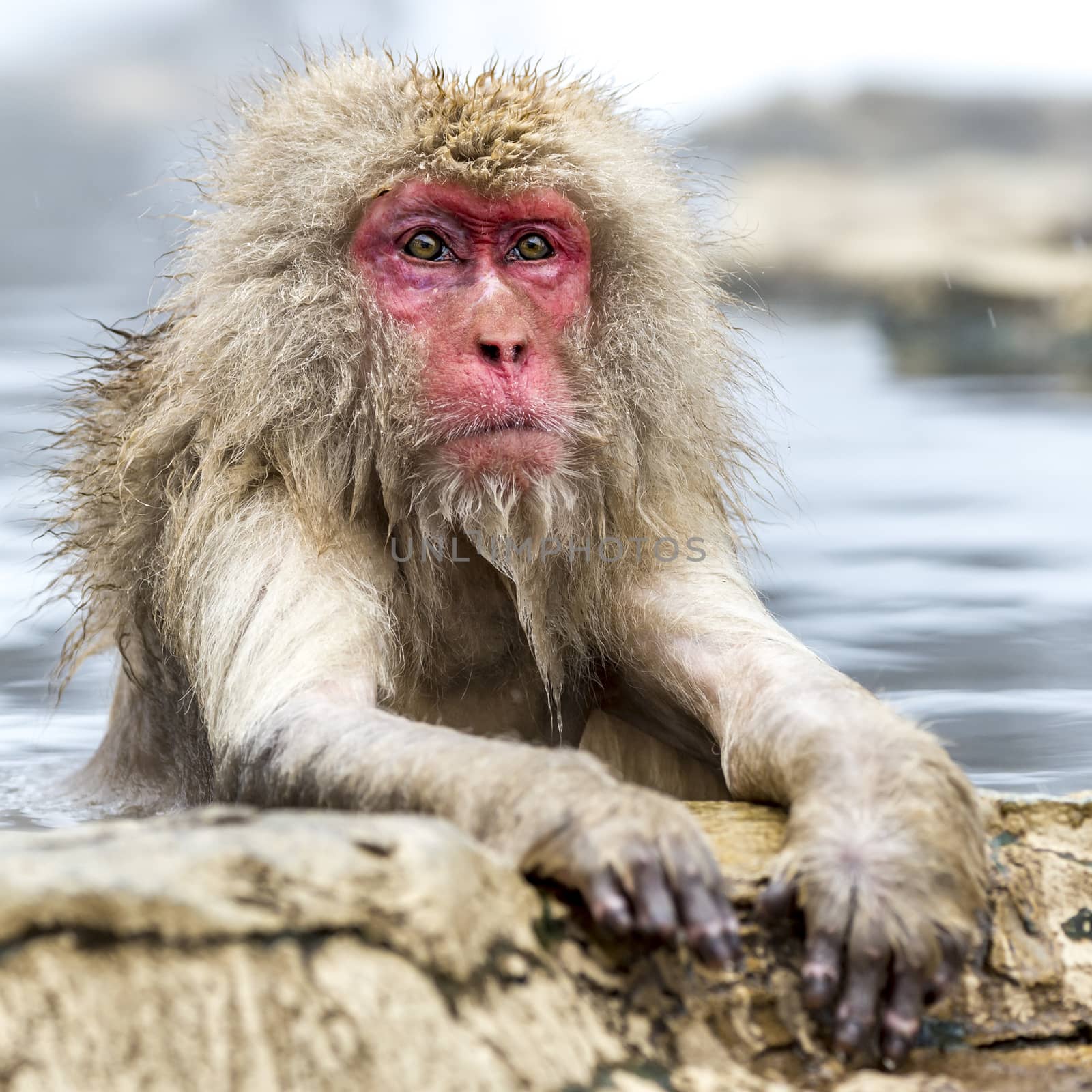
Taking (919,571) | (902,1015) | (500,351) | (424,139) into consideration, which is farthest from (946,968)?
(919,571)

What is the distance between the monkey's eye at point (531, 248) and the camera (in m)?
3.95

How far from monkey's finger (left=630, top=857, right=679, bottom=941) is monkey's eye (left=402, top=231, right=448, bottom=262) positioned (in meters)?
1.78

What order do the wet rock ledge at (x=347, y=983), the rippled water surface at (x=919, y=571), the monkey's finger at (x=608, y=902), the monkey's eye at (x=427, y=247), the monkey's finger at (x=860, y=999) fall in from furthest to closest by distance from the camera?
1. the rippled water surface at (x=919, y=571)
2. the monkey's eye at (x=427, y=247)
3. the monkey's finger at (x=860, y=999)
4. the monkey's finger at (x=608, y=902)
5. the wet rock ledge at (x=347, y=983)

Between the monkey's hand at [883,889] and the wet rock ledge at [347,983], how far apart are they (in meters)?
0.08

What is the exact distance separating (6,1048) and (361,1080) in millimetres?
437

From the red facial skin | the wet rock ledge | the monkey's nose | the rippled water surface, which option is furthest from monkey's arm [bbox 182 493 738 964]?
the rippled water surface

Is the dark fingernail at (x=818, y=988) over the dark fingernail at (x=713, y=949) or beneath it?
beneath

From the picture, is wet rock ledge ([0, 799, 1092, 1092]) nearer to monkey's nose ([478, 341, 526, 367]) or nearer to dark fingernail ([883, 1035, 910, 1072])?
dark fingernail ([883, 1035, 910, 1072])

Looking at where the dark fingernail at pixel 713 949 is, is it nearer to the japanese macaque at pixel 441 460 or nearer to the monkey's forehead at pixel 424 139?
the japanese macaque at pixel 441 460

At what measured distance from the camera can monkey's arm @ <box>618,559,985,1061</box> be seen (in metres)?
2.63

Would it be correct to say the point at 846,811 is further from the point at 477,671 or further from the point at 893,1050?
the point at 477,671

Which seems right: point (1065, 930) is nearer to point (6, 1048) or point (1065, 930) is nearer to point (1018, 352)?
point (6, 1048)

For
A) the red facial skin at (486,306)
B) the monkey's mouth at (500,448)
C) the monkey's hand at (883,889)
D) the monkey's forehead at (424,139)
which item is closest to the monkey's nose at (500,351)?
the red facial skin at (486,306)

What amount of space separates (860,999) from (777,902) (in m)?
0.20
